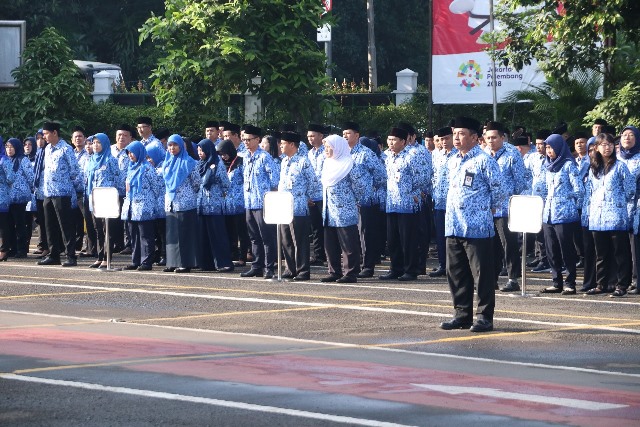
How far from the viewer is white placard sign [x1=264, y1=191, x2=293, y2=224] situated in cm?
2003

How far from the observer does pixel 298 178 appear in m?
20.9

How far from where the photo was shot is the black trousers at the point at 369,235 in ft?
70.3

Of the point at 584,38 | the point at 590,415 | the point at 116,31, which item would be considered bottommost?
the point at 590,415

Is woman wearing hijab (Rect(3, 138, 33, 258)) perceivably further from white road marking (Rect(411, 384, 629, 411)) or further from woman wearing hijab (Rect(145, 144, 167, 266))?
white road marking (Rect(411, 384, 629, 411))

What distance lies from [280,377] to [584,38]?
1184 centimetres

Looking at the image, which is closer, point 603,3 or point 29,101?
point 603,3

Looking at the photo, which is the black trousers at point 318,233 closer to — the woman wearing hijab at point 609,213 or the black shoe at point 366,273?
the black shoe at point 366,273

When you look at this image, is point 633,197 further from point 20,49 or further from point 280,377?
point 20,49

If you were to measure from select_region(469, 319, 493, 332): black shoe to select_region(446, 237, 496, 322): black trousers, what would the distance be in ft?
0.18

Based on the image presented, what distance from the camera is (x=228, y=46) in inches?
1115

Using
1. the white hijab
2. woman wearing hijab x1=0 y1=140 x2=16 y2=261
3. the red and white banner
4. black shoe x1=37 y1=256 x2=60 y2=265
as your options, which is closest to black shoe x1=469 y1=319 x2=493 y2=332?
the white hijab

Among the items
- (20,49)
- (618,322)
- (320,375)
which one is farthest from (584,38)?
(20,49)

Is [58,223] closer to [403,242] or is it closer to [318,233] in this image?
[318,233]

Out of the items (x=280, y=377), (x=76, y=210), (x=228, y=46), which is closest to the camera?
(x=280, y=377)
